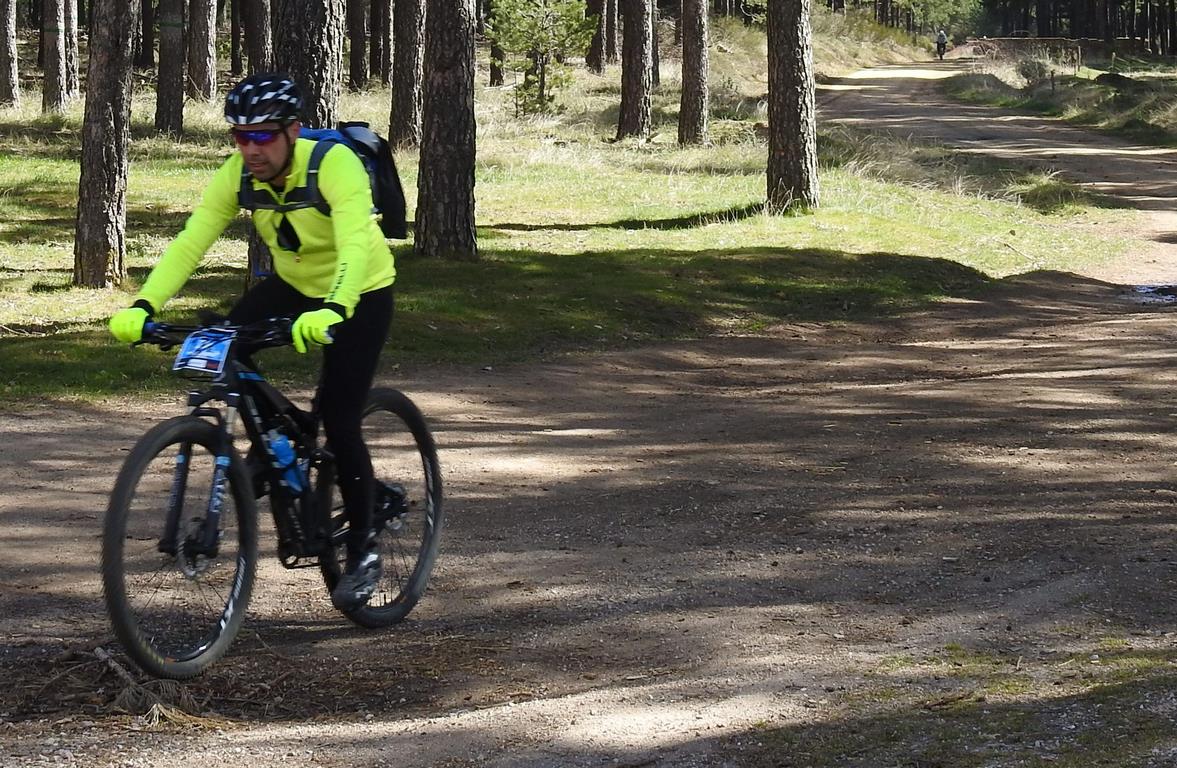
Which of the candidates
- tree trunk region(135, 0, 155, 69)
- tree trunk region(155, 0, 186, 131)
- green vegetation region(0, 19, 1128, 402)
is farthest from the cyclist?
tree trunk region(135, 0, 155, 69)

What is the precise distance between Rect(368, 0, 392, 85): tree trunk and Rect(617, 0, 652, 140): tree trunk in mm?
13079

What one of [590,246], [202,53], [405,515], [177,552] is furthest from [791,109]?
[202,53]

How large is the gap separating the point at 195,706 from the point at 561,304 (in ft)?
33.4

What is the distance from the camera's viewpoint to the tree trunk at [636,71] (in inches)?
1106

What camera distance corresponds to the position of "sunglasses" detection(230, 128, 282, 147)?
5.02 metres

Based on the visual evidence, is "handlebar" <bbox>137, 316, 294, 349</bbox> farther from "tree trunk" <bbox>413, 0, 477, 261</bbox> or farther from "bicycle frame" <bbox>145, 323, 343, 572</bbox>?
"tree trunk" <bbox>413, 0, 477, 261</bbox>

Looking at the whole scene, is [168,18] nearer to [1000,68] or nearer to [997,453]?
[997,453]

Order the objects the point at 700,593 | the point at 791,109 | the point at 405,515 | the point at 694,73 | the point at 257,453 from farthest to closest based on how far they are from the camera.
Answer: the point at 694,73, the point at 791,109, the point at 700,593, the point at 405,515, the point at 257,453

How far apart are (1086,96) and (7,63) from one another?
3514 cm

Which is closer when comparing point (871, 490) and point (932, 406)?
point (871, 490)

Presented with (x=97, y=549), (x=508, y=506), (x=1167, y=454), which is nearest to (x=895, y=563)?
(x=508, y=506)

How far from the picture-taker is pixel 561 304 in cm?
1494

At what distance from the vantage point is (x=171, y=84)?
1056 inches

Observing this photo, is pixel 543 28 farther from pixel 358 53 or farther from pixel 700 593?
pixel 700 593
